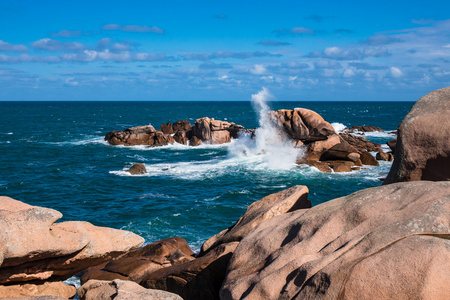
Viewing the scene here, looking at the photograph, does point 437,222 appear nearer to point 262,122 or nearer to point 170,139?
point 262,122

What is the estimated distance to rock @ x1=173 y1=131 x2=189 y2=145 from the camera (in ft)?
200

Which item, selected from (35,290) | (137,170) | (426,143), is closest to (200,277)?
(35,290)

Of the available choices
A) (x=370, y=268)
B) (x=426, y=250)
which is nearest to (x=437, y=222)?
(x=426, y=250)

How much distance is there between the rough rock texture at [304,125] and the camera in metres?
42.0

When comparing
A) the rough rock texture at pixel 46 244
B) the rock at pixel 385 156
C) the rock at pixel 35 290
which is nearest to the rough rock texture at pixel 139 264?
the rough rock texture at pixel 46 244

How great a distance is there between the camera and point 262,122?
1989 inches

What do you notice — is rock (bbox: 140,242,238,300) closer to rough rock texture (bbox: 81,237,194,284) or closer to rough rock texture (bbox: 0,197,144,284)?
rough rock texture (bbox: 81,237,194,284)

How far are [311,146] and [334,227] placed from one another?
33534mm

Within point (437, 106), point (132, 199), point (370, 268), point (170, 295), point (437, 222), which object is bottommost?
point (132, 199)

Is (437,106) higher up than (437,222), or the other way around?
(437,106)

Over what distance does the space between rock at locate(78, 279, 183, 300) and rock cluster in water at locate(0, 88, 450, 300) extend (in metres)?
0.03

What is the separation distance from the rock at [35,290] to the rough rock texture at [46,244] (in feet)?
0.75

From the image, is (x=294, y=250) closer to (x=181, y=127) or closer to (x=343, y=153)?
(x=343, y=153)

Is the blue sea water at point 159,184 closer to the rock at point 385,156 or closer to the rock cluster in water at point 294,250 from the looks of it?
the rock at point 385,156
